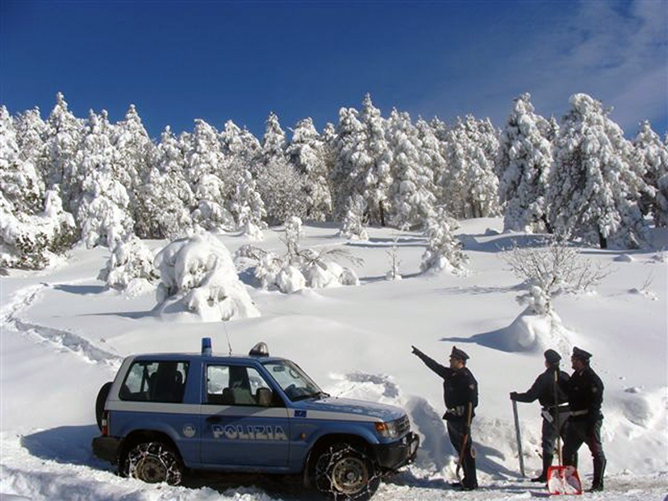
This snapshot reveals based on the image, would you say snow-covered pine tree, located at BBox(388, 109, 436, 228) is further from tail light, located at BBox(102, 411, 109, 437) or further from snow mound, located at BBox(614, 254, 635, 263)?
tail light, located at BBox(102, 411, 109, 437)

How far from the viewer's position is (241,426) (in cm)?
707

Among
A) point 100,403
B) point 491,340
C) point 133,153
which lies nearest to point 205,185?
point 133,153

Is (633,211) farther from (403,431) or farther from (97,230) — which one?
(97,230)

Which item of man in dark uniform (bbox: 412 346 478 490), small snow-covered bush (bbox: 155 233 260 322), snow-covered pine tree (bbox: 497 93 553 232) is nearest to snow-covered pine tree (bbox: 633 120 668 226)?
snow-covered pine tree (bbox: 497 93 553 232)

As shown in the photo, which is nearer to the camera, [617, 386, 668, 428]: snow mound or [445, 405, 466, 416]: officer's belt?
[445, 405, 466, 416]: officer's belt

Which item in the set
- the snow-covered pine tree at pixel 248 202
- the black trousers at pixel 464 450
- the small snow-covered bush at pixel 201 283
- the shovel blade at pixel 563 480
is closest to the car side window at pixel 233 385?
the black trousers at pixel 464 450

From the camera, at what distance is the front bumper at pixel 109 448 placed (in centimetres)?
734

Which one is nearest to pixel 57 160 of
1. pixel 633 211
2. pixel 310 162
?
pixel 310 162

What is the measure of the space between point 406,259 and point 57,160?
32700 millimetres

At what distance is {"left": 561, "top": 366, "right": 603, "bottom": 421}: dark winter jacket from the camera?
762 cm

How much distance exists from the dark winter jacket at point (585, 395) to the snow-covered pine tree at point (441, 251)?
20.6 metres

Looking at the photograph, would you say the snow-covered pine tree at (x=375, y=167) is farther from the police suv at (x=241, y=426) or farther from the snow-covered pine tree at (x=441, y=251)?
the police suv at (x=241, y=426)

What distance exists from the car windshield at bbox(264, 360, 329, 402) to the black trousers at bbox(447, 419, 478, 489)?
1795 mm

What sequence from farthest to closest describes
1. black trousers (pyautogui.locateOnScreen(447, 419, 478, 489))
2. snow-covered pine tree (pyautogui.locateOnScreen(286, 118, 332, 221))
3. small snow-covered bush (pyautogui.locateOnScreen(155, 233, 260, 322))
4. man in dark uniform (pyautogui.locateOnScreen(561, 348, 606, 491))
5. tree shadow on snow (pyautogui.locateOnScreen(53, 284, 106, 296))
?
1. snow-covered pine tree (pyautogui.locateOnScreen(286, 118, 332, 221))
2. tree shadow on snow (pyautogui.locateOnScreen(53, 284, 106, 296))
3. small snow-covered bush (pyautogui.locateOnScreen(155, 233, 260, 322))
4. man in dark uniform (pyautogui.locateOnScreen(561, 348, 606, 491))
5. black trousers (pyautogui.locateOnScreen(447, 419, 478, 489))
